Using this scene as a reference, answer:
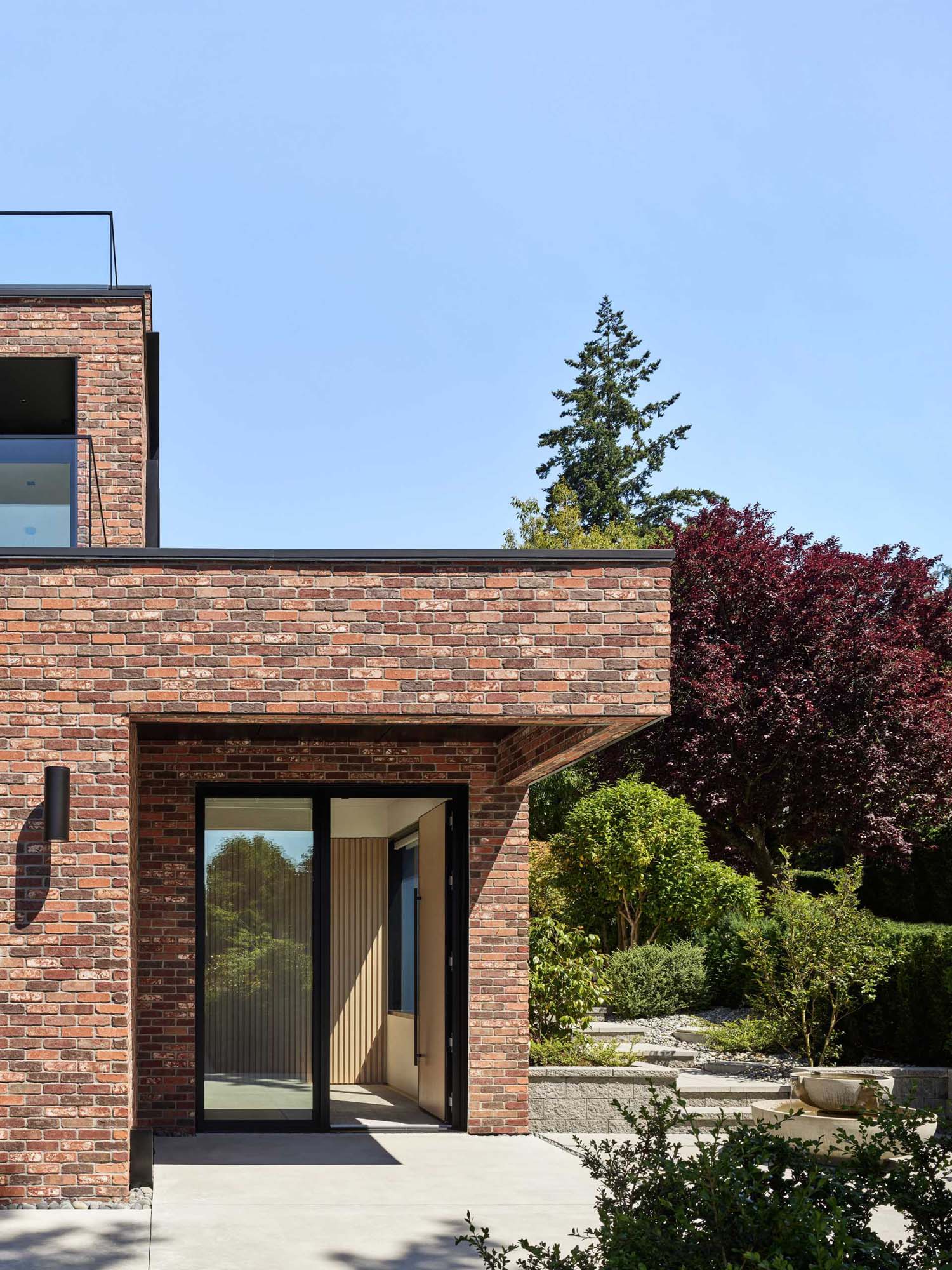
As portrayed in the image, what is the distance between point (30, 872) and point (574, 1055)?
17.0ft

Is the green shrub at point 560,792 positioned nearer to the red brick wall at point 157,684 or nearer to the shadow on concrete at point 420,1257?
the red brick wall at point 157,684

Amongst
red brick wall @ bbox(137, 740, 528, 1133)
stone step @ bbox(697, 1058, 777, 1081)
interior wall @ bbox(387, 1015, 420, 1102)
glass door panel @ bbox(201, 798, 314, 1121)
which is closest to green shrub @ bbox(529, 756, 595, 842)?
interior wall @ bbox(387, 1015, 420, 1102)

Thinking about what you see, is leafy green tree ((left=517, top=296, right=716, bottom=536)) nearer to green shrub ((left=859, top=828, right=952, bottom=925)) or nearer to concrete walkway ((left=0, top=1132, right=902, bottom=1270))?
green shrub ((left=859, top=828, right=952, bottom=925))

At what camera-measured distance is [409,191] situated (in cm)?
2402

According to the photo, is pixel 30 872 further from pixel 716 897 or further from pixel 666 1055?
pixel 716 897

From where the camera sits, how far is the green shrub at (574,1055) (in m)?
11.1

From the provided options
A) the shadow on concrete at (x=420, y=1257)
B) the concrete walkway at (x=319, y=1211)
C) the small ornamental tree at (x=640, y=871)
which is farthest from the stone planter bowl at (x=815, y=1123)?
the small ornamental tree at (x=640, y=871)

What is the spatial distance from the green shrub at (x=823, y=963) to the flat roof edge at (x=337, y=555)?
215 inches

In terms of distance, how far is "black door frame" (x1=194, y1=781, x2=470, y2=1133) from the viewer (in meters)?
10.2

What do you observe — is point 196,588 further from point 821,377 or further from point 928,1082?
point 821,377

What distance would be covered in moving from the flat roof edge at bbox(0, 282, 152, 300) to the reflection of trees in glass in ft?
19.3

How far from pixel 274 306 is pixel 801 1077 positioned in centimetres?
2574

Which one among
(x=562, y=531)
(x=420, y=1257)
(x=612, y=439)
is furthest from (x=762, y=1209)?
(x=612, y=439)

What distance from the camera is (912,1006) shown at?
488 inches
